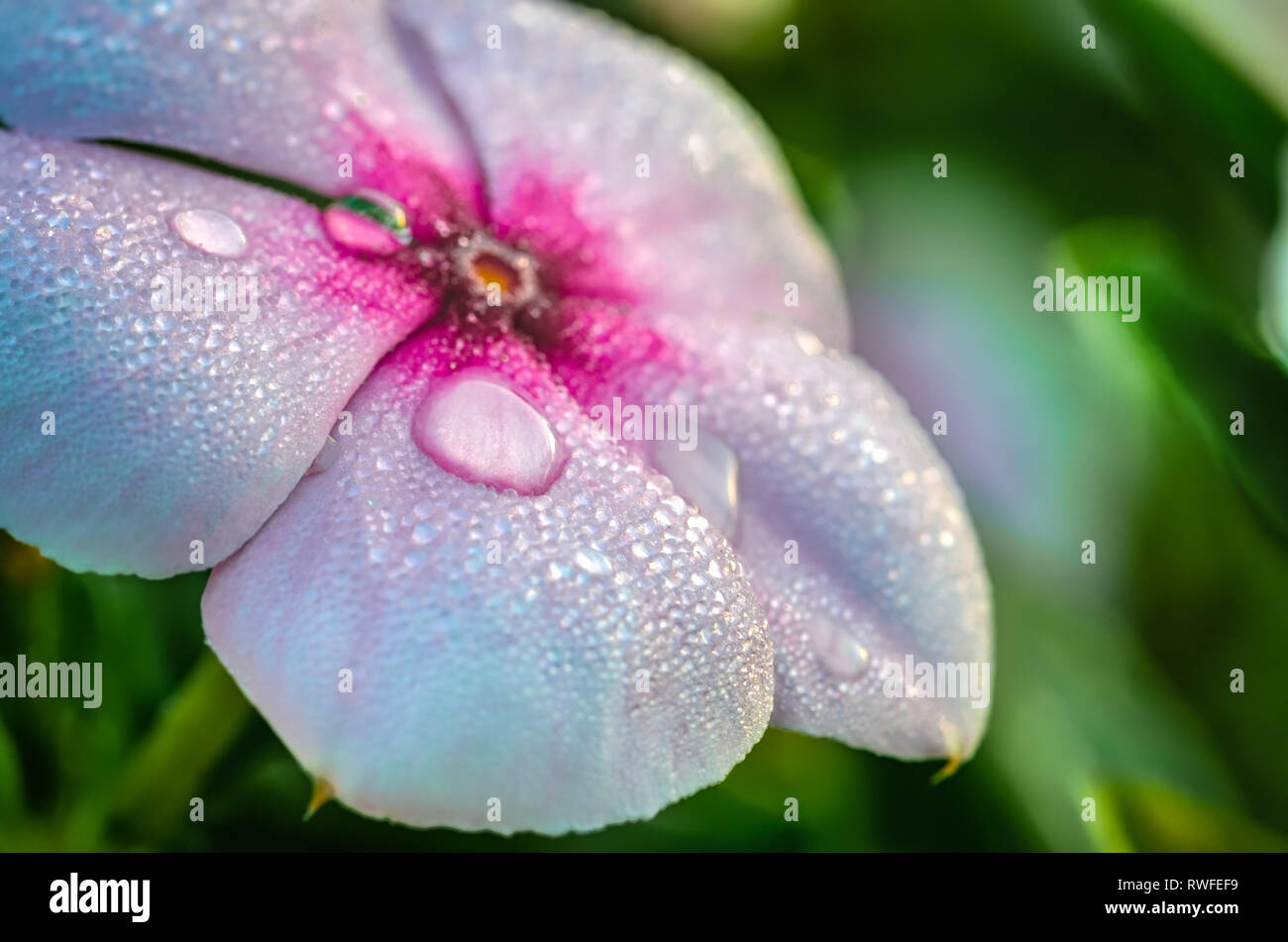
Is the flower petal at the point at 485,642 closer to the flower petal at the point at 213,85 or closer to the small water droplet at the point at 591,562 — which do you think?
the small water droplet at the point at 591,562

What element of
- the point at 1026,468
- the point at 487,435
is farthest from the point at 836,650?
the point at 1026,468

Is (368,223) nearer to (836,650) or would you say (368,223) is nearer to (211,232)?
(211,232)

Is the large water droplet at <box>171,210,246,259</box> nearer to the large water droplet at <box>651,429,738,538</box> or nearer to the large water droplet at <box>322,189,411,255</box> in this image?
the large water droplet at <box>322,189,411,255</box>

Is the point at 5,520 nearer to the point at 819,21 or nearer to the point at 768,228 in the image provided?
the point at 768,228

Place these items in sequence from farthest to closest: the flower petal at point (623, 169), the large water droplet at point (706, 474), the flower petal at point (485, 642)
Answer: the flower petal at point (623, 169), the large water droplet at point (706, 474), the flower petal at point (485, 642)

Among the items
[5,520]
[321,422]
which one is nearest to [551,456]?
[321,422]

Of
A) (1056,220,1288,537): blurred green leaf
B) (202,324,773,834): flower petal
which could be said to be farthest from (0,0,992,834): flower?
(1056,220,1288,537): blurred green leaf

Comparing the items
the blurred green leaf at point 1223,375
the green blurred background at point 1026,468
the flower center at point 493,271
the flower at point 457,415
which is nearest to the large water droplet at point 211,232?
the flower at point 457,415
